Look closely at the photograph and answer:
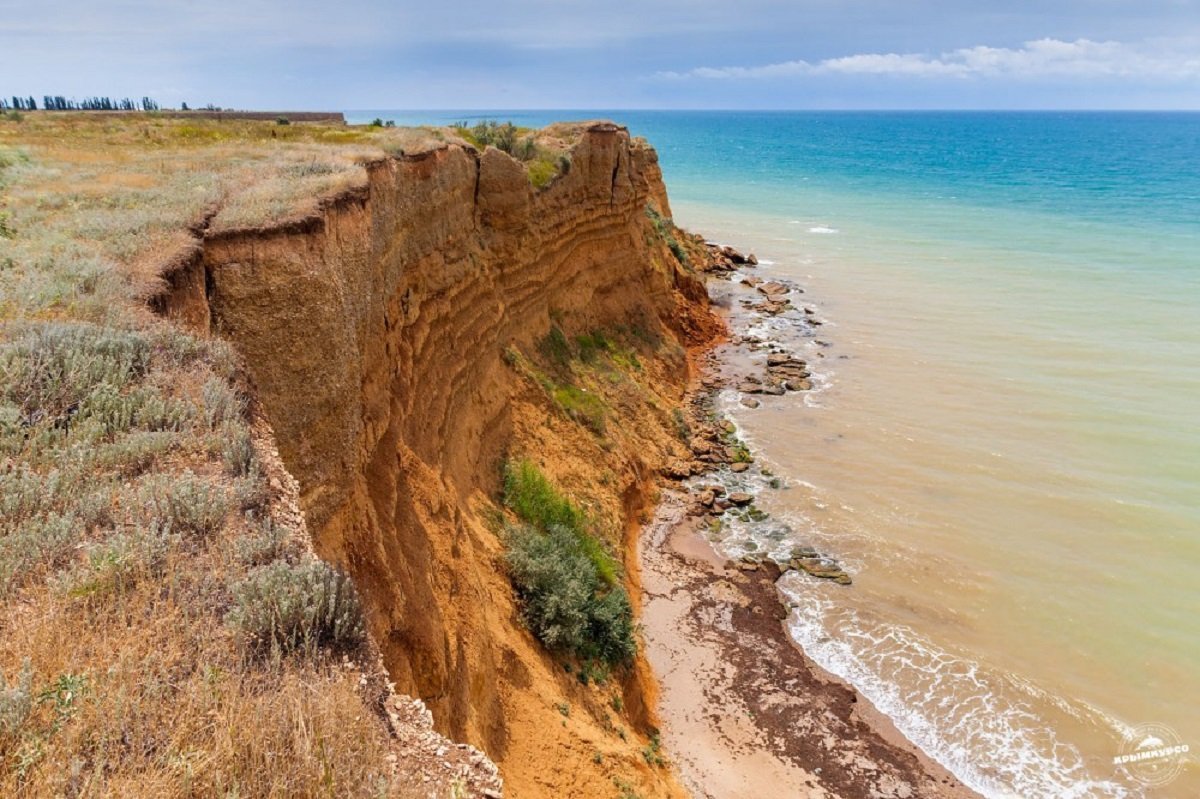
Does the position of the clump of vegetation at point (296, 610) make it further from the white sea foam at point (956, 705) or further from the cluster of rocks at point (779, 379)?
the cluster of rocks at point (779, 379)

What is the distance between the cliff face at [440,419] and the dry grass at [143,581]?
→ 159 cm

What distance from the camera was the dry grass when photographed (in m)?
3.39

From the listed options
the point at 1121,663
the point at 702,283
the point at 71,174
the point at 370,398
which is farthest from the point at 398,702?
the point at 702,283

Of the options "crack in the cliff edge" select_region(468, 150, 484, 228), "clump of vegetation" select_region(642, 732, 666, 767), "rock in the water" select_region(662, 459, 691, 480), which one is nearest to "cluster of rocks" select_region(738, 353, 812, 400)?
"rock in the water" select_region(662, 459, 691, 480)

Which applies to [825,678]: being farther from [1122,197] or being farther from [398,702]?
[1122,197]

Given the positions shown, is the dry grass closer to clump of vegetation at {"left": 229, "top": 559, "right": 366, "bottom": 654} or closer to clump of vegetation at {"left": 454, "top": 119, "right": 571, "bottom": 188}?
clump of vegetation at {"left": 229, "top": 559, "right": 366, "bottom": 654}

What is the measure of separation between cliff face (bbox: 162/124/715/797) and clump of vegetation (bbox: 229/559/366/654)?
443cm

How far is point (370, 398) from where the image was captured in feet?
37.4

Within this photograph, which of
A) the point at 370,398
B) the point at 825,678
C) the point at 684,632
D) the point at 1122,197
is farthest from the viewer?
the point at 1122,197

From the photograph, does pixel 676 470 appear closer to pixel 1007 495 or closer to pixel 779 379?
pixel 779 379

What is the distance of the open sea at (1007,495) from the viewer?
50.4ft

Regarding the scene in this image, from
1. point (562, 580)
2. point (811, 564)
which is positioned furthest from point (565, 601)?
point (811, 564)

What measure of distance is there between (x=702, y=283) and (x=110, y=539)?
3548 centimetres

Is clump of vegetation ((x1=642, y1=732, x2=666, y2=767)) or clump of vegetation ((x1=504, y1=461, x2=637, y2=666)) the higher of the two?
clump of vegetation ((x1=504, y1=461, x2=637, y2=666))
